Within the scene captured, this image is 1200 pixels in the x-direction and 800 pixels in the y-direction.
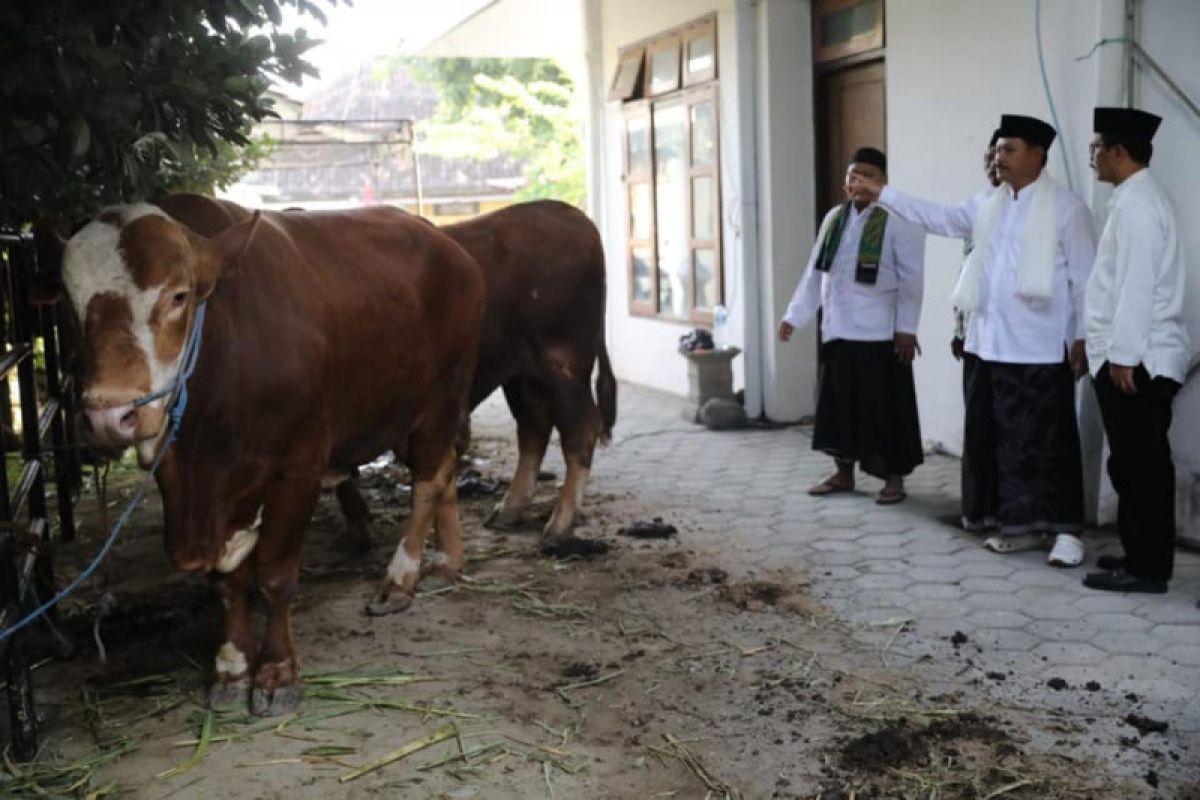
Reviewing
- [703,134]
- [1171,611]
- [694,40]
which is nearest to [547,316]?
[1171,611]

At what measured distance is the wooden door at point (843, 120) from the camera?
814 cm

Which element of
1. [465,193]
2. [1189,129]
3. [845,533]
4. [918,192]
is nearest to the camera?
[1189,129]

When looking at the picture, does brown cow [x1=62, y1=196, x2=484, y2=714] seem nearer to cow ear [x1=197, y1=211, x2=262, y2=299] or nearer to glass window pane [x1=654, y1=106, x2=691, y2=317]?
cow ear [x1=197, y1=211, x2=262, y2=299]

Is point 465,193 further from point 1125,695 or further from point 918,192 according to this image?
point 1125,695

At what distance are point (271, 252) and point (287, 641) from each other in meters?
1.25

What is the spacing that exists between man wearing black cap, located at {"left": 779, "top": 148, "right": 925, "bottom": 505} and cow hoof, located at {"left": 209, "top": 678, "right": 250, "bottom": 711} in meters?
3.67

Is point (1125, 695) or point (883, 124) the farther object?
point (883, 124)

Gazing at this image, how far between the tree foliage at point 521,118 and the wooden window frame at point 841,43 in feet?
51.9

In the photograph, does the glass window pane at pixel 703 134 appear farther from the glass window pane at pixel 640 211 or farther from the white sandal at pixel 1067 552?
the white sandal at pixel 1067 552

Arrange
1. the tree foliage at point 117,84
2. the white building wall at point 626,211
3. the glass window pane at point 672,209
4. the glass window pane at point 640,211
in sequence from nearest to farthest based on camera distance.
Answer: the tree foliage at point 117,84, the white building wall at point 626,211, the glass window pane at point 672,209, the glass window pane at point 640,211

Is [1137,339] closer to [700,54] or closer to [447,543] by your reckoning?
[447,543]

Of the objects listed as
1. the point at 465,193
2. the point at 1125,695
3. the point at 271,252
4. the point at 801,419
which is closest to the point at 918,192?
the point at 801,419

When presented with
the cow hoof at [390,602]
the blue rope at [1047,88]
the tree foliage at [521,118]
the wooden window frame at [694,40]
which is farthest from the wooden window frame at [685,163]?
the tree foliage at [521,118]

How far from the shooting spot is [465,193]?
29.9m
